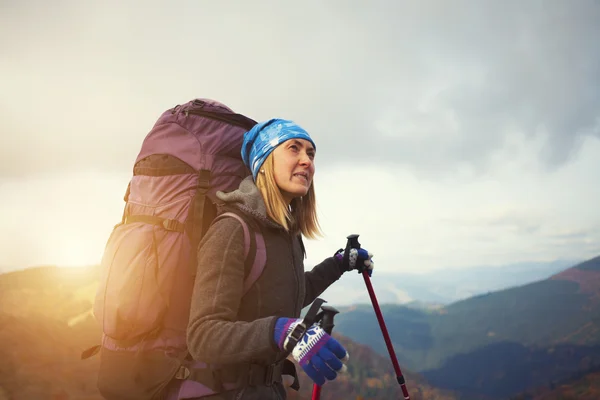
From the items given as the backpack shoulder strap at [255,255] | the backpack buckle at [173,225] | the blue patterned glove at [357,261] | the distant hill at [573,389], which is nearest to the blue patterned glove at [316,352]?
the backpack shoulder strap at [255,255]

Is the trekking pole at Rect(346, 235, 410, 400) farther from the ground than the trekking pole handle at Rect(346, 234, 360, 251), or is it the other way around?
the trekking pole handle at Rect(346, 234, 360, 251)

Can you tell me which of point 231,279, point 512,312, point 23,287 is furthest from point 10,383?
point 512,312

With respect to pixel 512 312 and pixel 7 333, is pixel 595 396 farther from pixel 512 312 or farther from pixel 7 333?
pixel 7 333

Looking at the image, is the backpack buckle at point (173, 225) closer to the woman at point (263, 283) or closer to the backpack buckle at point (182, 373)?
the woman at point (263, 283)

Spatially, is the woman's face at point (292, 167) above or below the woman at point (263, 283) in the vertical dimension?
above

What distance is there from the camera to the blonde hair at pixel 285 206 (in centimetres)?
260

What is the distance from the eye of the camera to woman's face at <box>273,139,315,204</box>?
270 cm

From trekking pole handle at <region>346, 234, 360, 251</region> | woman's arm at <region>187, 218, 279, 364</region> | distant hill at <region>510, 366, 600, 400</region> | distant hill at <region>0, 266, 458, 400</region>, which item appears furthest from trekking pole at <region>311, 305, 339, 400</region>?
distant hill at <region>510, 366, 600, 400</region>

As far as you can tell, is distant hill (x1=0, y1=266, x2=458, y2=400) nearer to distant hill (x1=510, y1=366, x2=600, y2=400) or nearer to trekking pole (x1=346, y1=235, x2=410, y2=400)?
trekking pole (x1=346, y1=235, x2=410, y2=400)

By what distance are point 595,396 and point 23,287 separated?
2191cm

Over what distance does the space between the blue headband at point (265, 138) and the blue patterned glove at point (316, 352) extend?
1.44m

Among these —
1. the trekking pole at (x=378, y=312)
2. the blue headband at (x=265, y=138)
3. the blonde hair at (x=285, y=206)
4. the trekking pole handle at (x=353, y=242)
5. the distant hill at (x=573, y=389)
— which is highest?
the blue headband at (x=265, y=138)

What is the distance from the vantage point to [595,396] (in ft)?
45.8

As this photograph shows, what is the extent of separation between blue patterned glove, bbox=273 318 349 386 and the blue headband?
1.44m
